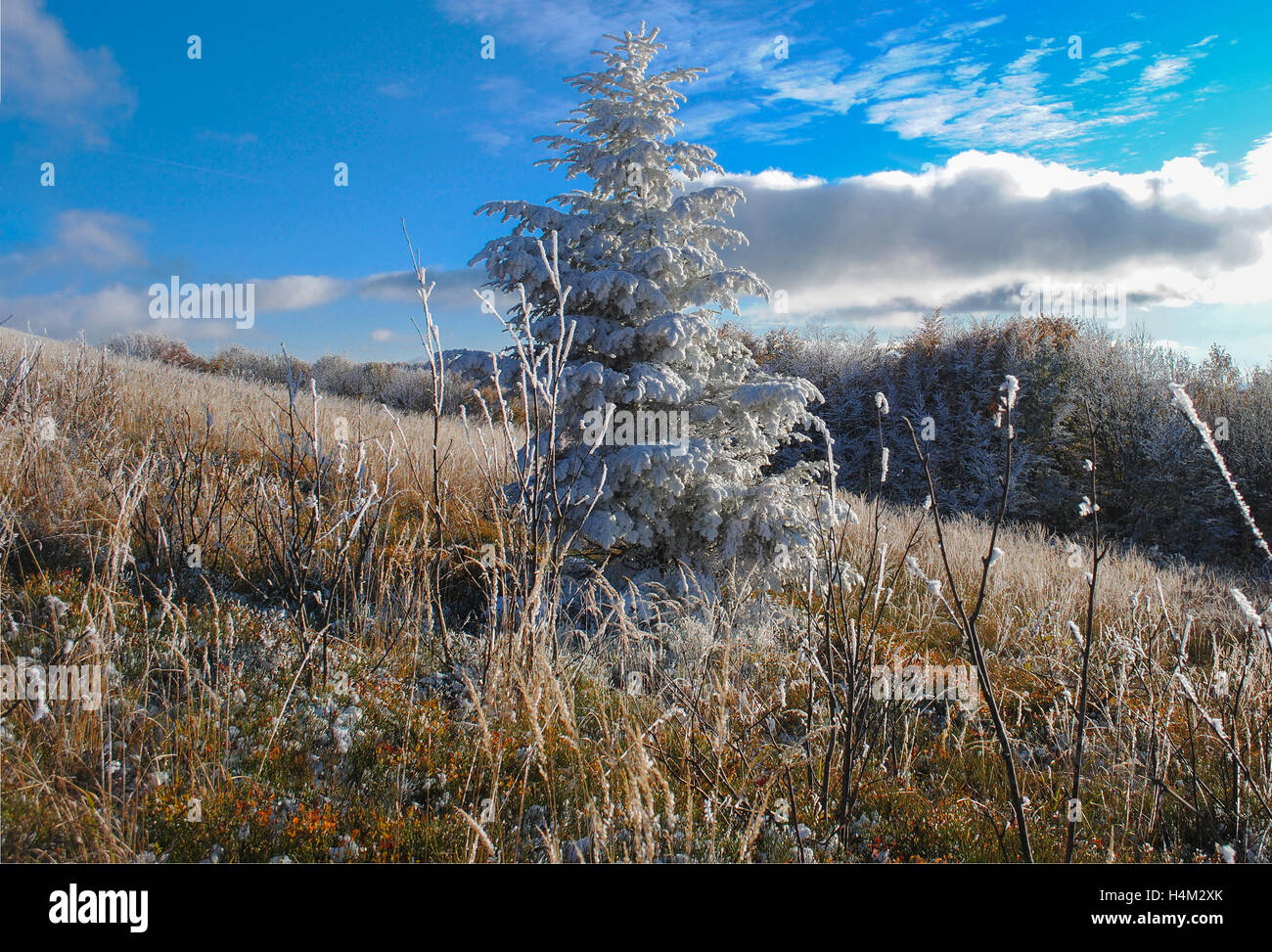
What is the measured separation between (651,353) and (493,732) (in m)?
4.18

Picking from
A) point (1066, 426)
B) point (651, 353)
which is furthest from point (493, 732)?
point (1066, 426)

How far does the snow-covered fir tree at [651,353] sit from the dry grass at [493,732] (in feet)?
2.90

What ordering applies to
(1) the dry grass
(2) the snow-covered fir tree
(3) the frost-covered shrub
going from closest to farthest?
1. (1) the dry grass
2. (2) the snow-covered fir tree
3. (3) the frost-covered shrub

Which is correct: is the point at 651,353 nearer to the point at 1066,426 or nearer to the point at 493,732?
the point at 493,732

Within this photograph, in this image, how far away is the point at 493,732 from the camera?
3.19 meters

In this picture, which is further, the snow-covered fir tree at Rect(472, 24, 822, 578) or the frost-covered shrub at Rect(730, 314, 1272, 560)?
the frost-covered shrub at Rect(730, 314, 1272, 560)

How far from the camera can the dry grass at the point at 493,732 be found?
242 centimetres

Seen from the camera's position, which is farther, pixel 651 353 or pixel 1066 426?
pixel 1066 426

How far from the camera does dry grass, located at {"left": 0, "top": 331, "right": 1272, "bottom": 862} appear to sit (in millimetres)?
2420

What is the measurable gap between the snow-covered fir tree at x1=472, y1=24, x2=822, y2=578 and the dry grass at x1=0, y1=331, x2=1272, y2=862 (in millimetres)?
884

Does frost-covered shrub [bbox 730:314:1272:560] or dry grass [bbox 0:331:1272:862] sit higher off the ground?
frost-covered shrub [bbox 730:314:1272:560]

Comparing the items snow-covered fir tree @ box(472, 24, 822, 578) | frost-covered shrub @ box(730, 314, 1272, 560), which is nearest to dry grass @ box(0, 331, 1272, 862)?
snow-covered fir tree @ box(472, 24, 822, 578)

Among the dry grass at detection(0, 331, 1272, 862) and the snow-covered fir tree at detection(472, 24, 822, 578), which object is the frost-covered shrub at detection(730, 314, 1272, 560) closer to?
the snow-covered fir tree at detection(472, 24, 822, 578)

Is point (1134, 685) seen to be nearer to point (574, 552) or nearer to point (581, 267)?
point (574, 552)
